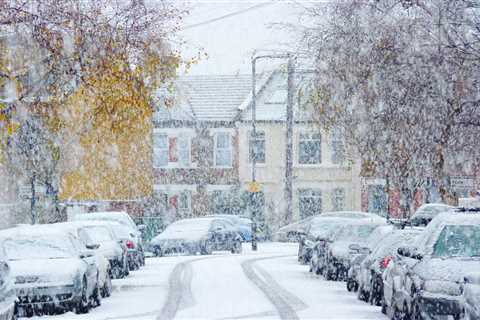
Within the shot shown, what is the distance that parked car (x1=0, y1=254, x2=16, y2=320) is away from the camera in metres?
13.6

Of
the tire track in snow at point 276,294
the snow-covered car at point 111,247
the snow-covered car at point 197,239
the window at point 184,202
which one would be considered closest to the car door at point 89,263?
the tire track in snow at point 276,294

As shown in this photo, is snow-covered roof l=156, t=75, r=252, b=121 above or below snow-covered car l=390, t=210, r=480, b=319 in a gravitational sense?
above

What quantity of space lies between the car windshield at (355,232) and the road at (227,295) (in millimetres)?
1208

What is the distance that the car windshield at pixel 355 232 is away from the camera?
1131 inches

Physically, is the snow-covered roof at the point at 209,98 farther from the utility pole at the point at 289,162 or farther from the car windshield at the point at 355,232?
the car windshield at the point at 355,232

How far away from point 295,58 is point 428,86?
7.48 meters

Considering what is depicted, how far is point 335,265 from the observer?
2847 centimetres

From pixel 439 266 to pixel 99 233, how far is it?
16.2 meters

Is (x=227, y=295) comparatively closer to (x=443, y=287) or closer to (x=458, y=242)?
(x=458, y=242)

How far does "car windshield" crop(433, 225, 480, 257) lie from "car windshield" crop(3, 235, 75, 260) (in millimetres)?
6901

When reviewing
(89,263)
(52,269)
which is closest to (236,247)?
(89,263)

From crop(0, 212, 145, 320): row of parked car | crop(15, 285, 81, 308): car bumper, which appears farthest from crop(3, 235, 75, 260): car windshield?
crop(15, 285, 81, 308): car bumper

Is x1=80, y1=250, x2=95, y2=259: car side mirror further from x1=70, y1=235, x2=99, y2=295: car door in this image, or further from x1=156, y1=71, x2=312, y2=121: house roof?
x1=156, y1=71, x2=312, y2=121: house roof

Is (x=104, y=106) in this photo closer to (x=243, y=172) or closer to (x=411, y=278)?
(x=411, y=278)
